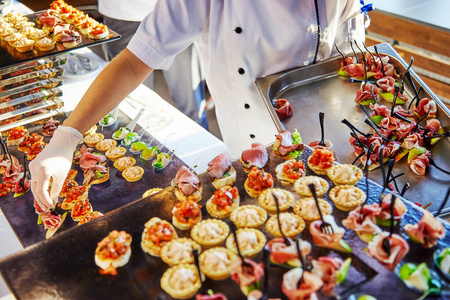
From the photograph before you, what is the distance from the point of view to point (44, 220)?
6.73 ft

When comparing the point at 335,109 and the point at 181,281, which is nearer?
the point at 181,281

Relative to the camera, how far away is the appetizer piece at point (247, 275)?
3.90 ft

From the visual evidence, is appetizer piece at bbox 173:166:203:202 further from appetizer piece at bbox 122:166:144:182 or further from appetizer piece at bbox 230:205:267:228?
appetizer piece at bbox 122:166:144:182

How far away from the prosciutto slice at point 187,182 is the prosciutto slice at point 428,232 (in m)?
0.73

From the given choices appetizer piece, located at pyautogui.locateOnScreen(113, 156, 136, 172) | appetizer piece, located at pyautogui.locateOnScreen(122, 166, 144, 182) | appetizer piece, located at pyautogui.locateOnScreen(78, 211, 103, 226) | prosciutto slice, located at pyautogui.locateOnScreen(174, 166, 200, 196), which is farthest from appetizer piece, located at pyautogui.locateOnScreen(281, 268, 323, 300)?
appetizer piece, located at pyautogui.locateOnScreen(113, 156, 136, 172)

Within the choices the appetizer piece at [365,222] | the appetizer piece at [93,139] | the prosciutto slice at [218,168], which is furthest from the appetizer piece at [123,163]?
the appetizer piece at [365,222]

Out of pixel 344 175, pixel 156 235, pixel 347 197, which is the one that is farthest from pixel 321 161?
pixel 156 235

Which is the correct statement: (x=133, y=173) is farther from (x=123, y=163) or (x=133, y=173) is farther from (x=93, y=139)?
(x=93, y=139)

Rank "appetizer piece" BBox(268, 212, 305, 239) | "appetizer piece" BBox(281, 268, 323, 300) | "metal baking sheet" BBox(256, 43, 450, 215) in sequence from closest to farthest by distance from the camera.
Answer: "appetizer piece" BBox(281, 268, 323, 300) < "appetizer piece" BBox(268, 212, 305, 239) < "metal baking sheet" BBox(256, 43, 450, 215)

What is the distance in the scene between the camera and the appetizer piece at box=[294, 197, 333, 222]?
1425mm

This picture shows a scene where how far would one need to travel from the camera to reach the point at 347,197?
1472mm

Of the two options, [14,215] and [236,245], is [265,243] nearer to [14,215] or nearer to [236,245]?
[236,245]

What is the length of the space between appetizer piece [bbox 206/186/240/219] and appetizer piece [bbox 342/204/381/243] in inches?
14.8

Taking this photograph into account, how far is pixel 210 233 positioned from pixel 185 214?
103 mm
